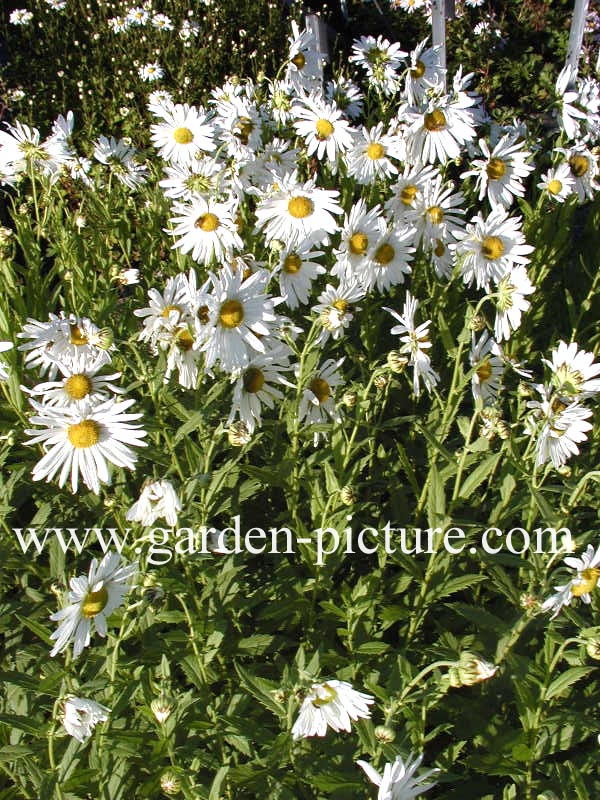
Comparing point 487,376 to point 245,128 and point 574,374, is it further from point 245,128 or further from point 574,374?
point 245,128

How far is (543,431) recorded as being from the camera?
209 cm

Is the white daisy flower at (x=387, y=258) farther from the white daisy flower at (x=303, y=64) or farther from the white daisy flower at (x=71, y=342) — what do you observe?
the white daisy flower at (x=303, y=64)

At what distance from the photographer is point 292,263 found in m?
2.63

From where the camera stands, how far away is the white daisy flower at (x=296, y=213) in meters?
2.58

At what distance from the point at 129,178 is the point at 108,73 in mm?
4646

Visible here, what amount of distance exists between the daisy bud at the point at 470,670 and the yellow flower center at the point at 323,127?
2.45 m

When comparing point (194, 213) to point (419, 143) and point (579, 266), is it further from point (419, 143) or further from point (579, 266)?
point (579, 266)

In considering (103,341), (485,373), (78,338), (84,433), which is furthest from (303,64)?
(84,433)

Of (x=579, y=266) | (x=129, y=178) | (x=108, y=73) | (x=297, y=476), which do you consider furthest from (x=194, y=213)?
(x=108, y=73)

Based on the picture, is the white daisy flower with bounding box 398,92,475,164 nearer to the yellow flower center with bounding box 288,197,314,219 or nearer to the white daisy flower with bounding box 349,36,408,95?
the yellow flower center with bounding box 288,197,314,219

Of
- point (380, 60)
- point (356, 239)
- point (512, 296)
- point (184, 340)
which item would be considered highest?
point (380, 60)

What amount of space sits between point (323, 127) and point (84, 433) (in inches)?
79.7

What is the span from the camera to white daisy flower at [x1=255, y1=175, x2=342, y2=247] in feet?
8.48

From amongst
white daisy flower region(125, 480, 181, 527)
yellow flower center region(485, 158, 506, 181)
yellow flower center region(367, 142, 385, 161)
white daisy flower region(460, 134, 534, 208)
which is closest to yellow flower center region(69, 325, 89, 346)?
white daisy flower region(125, 480, 181, 527)
